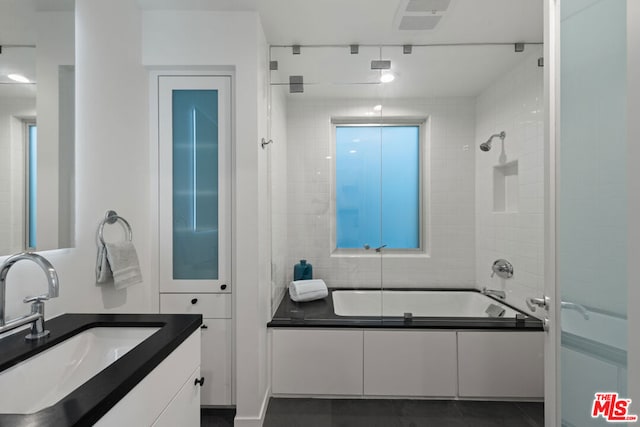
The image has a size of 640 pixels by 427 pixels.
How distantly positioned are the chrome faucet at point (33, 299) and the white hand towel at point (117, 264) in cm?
50

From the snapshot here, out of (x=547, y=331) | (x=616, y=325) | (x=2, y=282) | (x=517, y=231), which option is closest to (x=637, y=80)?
(x=616, y=325)

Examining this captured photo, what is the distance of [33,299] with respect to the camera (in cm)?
104

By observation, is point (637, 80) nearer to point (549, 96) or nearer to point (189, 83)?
point (549, 96)

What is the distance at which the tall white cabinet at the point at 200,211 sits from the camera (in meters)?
2.00

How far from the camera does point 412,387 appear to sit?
2164 mm

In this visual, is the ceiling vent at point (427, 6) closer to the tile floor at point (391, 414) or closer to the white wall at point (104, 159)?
the white wall at point (104, 159)

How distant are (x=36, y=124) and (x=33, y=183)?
0.74 feet

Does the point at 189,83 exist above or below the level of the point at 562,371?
above

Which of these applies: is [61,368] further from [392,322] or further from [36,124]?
[392,322]

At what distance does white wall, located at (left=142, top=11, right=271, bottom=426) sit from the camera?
6.30 feet

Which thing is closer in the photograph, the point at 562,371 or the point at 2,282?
the point at 2,282

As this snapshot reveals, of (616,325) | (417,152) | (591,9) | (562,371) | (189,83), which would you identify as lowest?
(562,371)

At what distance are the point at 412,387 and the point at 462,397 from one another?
360 mm

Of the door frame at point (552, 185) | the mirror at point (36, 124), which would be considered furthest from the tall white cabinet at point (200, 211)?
the door frame at point (552, 185)
